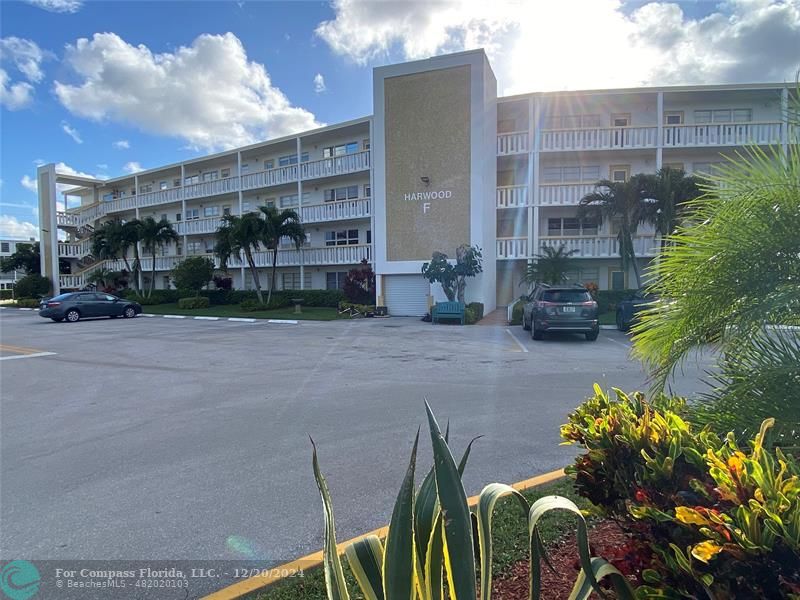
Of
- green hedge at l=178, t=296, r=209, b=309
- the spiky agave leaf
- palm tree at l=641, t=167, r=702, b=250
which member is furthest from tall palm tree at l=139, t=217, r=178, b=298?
the spiky agave leaf

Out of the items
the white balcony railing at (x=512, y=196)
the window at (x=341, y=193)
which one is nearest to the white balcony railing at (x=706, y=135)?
the white balcony railing at (x=512, y=196)

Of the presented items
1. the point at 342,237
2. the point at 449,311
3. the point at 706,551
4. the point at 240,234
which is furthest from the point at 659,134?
the point at 706,551

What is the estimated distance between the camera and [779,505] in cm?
128

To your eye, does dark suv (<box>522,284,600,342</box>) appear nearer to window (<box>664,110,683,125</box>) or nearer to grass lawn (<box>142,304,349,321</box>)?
grass lawn (<box>142,304,349,321</box>)

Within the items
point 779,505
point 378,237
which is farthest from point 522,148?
point 779,505

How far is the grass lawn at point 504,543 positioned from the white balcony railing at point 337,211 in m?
24.6

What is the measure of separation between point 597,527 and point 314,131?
3002 cm

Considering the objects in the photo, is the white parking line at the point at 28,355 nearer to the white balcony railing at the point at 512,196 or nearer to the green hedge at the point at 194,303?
the green hedge at the point at 194,303

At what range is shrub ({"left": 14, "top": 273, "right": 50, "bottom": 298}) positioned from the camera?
39344 mm

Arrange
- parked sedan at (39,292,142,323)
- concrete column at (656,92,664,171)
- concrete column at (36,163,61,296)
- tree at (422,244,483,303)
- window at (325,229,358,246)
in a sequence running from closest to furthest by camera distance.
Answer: tree at (422,244,483,303) → concrete column at (656,92,664,171) → parked sedan at (39,292,142,323) → window at (325,229,358,246) → concrete column at (36,163,61,296)

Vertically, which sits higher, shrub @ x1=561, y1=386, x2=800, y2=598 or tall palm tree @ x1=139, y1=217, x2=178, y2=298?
tall palm tree @ x1=139, y1=217, x2=178, y2=298

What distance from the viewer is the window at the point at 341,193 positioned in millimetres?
29438

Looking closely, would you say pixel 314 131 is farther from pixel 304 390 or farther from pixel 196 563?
pixel 196 563

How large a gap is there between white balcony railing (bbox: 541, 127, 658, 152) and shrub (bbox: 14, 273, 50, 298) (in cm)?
4250
